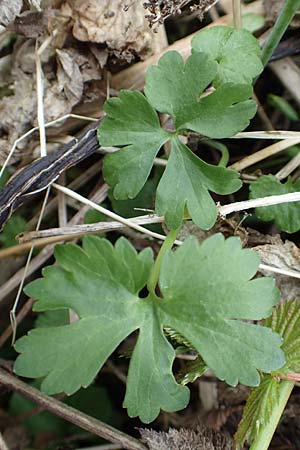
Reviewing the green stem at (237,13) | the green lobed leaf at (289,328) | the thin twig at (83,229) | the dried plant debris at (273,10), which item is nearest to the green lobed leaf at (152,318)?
the green lobed leaf at (289,328)

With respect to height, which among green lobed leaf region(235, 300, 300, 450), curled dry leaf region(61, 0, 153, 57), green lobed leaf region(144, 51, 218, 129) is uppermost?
curled dry leaf region(61, 0, 153, 57)

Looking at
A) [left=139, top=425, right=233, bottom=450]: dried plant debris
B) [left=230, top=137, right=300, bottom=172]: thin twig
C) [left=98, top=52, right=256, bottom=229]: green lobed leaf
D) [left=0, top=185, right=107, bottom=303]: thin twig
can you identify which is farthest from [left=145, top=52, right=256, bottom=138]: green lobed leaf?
[left=139, top=425, right=233, bottom=450]: dried plant debris

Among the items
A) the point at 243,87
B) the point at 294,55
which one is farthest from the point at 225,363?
the point at 294,55

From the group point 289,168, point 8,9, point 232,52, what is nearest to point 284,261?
point 289,168

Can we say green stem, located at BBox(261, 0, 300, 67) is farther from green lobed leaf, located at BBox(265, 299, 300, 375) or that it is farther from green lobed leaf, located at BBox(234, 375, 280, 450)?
green lobed leaf, located at BBox(234, 375, 280, 450)

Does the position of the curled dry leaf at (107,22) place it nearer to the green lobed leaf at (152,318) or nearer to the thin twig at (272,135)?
the thin twig at (272,135)

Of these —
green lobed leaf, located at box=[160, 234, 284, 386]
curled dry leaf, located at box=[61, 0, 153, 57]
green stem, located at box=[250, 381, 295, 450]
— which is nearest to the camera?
green lobed leaf, located at box=[160, 234, 284, 386]
